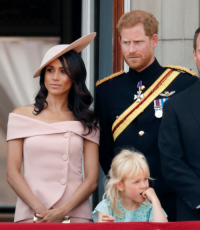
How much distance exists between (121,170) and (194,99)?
1.79 ft

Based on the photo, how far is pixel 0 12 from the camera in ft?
16.7

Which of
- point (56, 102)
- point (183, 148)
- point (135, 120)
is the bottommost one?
point (183, 148)

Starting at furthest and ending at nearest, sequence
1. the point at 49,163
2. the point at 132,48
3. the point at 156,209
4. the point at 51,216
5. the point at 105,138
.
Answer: the point at 105,138, the point at 132,48, the point at 49,163, the point at 51,216, the point at 156,209

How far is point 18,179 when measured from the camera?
109 inches

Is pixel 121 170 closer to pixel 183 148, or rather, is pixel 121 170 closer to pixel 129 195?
pixel 129 195

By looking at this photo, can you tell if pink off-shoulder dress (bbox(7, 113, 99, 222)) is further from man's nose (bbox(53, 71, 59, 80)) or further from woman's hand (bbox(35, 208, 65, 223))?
man's nose (bbox(53, 71, 59, 80))

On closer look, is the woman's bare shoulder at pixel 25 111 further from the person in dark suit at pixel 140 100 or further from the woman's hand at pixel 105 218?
the woman's hand at pixel 105 218

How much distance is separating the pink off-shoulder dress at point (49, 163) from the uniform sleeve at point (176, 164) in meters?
0.59

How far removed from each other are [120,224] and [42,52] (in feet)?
10.3

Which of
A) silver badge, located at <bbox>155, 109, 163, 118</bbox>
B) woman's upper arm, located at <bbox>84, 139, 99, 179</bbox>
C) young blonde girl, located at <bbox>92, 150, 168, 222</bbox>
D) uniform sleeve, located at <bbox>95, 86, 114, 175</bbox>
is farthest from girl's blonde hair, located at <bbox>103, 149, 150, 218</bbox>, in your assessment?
uniform sleeve, located at <bbox>95, 86, 114, 175</bbox>

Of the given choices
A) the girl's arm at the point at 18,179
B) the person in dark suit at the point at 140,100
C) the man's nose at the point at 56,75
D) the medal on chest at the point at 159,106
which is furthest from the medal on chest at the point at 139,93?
the girl's arm at the point at 18,179

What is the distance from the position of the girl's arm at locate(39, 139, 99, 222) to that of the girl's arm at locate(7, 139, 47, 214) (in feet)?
0.20

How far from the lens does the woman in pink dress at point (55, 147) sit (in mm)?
2766

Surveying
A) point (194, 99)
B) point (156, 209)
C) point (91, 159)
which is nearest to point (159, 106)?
point (194, 99)
